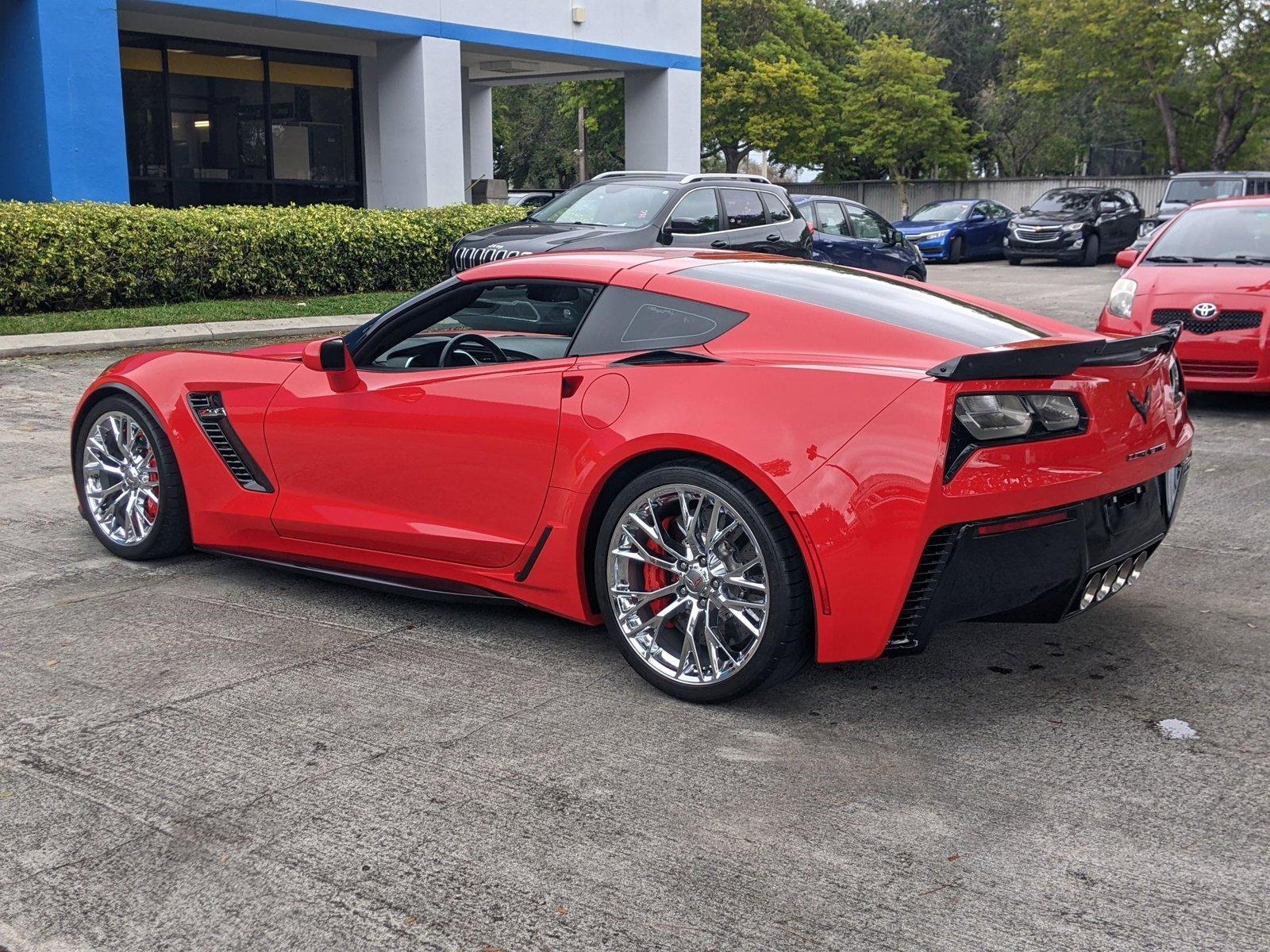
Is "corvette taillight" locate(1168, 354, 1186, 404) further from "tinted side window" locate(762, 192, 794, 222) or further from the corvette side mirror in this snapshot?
"tinted side window" locate(762, 192, 794, 222)

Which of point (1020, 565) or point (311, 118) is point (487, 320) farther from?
point (311, 118)

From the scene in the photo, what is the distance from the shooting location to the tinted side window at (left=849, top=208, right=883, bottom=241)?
65.0ft

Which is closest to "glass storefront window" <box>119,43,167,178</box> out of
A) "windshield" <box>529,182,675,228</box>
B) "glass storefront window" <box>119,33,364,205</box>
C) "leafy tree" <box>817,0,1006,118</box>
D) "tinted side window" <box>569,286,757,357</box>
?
"glass storefront window" <box>119,33,364,205</box>

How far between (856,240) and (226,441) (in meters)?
15.3

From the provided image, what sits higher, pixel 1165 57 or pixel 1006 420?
pixel 1165 57

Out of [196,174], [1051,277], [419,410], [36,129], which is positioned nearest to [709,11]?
[1051,277]

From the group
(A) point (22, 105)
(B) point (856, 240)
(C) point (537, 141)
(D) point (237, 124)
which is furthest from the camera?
(C) point (537, 141)

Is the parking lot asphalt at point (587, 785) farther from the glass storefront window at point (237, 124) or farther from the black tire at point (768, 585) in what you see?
the glass storefront window at point (237, 124)

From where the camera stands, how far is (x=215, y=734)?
12.9 ft

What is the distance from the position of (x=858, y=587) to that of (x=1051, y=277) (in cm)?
2279

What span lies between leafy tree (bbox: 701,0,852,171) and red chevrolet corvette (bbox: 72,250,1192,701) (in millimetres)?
42332

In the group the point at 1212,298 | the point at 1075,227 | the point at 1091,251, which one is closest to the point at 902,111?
the point at 1091,251

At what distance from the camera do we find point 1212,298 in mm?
9469

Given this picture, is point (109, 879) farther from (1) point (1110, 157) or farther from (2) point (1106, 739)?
(1) point (1110, 157)
